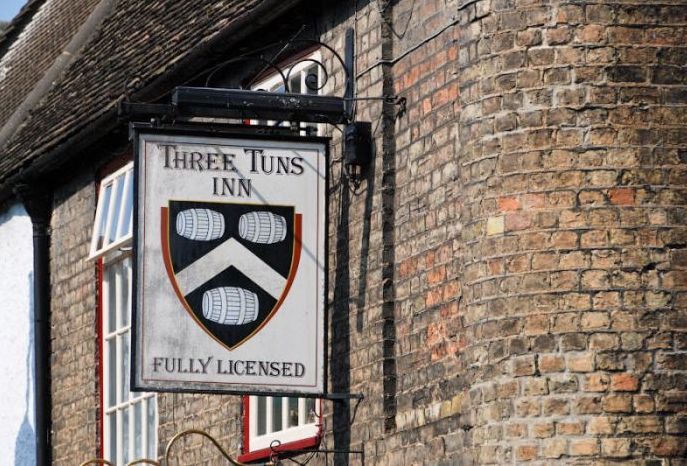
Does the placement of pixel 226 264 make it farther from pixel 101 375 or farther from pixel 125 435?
pixel 101 375

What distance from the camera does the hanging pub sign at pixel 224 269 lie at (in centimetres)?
1034

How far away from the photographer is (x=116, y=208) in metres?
14.3

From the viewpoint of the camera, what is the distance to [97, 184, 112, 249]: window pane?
14.5 metres

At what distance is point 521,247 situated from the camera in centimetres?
907

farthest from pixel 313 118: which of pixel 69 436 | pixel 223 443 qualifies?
pixel 69 436

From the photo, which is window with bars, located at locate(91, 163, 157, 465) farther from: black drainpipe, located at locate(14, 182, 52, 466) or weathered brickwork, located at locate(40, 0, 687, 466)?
weathered brickwork, located at locate(40, 0, 687, 466)

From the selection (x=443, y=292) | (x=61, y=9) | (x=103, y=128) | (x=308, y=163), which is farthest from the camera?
(x=61, y=9)

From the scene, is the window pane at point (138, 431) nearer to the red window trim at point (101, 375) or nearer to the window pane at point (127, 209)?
the red window trim at point (101, 375)

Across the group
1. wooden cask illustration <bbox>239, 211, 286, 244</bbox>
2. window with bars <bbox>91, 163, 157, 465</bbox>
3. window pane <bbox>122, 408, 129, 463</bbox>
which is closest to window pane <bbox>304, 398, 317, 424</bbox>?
wooden cask illustration <bbox>239, 211, 286, 244</bbox>

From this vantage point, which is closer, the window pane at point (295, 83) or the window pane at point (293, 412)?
the window pane at point (293, 412)

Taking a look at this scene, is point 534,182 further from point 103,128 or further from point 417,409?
point 103,128

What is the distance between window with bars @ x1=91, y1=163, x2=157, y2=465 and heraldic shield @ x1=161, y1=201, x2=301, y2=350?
3.44 metres

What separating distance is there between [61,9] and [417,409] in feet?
34.1

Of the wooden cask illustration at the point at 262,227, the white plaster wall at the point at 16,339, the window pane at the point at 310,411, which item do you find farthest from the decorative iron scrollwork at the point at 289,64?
the white plaster wall at the point at 16,339
